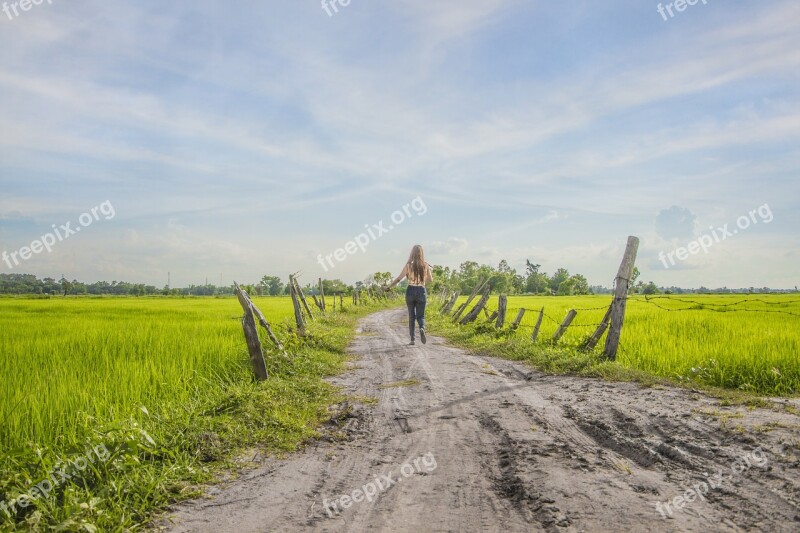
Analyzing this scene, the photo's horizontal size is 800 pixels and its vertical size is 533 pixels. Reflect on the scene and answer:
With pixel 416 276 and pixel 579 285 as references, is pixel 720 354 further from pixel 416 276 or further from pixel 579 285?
pixel 579 285

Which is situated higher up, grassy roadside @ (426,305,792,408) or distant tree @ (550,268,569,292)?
distant tree @ (550,268,569,292)

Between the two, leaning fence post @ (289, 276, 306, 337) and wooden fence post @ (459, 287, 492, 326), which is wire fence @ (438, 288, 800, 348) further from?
leaning fence post @ (289, 276, 306, 337)

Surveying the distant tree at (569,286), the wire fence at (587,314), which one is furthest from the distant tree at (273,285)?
the wire fence at (587,314)

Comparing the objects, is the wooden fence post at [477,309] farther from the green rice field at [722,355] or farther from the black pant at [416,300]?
the black pant at [416,300]

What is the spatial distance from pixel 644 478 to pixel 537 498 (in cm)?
96

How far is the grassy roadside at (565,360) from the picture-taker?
20.0 feet

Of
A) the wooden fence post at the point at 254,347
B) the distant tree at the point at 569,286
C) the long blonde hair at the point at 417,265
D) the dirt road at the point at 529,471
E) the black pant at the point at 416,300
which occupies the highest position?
the distant tree at the point at 569,286

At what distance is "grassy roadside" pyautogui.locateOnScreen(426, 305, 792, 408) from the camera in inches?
240

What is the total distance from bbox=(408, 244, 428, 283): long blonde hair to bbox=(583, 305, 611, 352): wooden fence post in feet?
12.2

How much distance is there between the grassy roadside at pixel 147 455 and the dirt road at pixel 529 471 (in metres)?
0.32

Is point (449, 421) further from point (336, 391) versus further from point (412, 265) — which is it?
point (412, 265)

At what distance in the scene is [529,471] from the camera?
12.0 ft

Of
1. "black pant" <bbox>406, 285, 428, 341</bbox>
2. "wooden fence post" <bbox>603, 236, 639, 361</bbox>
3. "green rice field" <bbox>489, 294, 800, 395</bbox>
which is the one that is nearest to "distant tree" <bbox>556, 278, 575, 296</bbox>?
"green rice field" <bbox>489, 294, 800, 395</bbox>

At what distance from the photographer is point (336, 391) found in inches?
263
